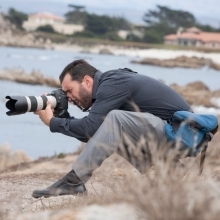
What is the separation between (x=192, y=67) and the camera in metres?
50.6

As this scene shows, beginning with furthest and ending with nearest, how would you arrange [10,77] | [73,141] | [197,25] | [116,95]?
[197,25] < [10,77] < [73,141] < [116,95]

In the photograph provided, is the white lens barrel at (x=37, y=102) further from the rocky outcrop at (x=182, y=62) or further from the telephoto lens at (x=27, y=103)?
the rocky outcrop at (x=182, y=62)

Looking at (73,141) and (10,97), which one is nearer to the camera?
(10,97)

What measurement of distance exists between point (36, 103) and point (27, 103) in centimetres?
5

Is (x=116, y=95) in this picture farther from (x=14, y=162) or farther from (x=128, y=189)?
(x=14, y=162)

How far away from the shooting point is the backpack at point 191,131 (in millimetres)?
4055

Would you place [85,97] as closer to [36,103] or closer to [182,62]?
[36,103]

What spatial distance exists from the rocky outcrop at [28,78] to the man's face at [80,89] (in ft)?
68.7

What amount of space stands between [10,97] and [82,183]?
667mm

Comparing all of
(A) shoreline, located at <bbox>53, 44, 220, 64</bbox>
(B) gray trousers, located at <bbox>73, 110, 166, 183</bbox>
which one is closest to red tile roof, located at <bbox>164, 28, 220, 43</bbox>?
(A) shoreline, located at <bbox>53, 44, 220, 64</bbox>

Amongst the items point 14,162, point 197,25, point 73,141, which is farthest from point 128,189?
point 197,25

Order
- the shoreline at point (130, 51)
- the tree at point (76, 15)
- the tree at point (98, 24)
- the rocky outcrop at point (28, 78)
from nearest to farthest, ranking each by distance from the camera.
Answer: the rocky outcrop at point (28, 78), the shoreline at point (130, 51), the tree at point (98, 24), the tree at point (76, 15)

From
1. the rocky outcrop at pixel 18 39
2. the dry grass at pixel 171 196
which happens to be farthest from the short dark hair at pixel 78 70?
the rocky outcrop at pixel 18 39

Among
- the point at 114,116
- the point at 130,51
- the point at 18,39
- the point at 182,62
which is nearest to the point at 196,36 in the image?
the point at 130,51
